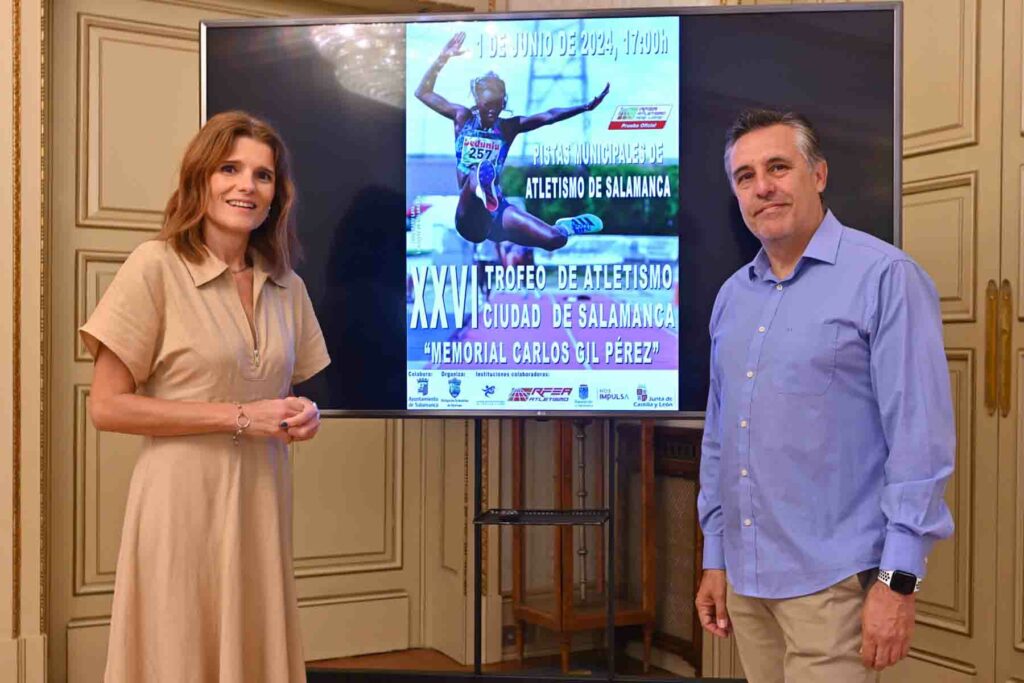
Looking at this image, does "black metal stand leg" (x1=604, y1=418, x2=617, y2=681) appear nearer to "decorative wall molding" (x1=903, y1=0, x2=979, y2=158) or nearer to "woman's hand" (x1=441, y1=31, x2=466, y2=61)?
"woman's hand" (x1=441, y1=31, x2=466, y2=61)

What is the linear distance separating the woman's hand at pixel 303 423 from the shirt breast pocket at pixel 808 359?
0.82m

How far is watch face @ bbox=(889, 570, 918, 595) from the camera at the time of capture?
148 centimetres

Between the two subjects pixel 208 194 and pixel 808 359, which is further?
pixel 208 194

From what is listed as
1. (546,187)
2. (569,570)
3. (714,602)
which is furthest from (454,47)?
(569,570)

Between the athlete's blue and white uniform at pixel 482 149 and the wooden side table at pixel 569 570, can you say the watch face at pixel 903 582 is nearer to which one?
A: the athlete's blue and white uniform at pixel 482 149

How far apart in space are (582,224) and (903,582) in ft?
4.55

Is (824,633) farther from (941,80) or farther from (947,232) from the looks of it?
(941,80)

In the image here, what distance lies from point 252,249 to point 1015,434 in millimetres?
Result: 1931

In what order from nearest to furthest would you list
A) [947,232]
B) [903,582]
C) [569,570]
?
[903,582], [947,232], [569,570]

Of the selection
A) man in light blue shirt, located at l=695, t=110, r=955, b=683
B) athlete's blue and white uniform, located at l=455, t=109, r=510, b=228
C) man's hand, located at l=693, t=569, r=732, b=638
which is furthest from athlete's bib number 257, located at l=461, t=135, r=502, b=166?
man's hand, located at l=693, t=569, r=732, b=638

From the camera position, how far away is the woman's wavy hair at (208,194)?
1868mm

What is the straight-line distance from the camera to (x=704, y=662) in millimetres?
3316

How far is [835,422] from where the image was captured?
1603mm

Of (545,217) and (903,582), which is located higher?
(545,217)
